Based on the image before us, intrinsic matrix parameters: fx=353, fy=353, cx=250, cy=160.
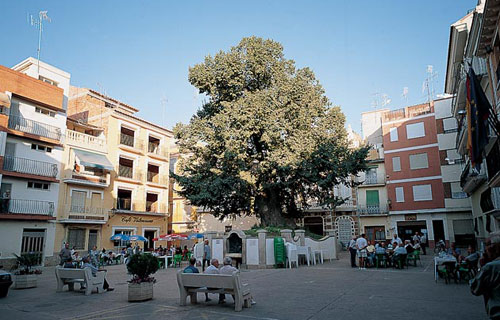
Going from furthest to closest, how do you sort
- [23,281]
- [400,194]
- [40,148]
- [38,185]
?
[400,194], [40,148], [38,185], [23,281]

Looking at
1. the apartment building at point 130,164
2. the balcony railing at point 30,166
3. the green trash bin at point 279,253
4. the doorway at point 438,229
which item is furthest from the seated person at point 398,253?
the balcony railing at point 30,166

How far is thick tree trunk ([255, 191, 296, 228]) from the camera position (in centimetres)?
2372

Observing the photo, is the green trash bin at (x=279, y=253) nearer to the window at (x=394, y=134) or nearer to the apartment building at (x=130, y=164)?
the apartment building at (x=130, y=164)

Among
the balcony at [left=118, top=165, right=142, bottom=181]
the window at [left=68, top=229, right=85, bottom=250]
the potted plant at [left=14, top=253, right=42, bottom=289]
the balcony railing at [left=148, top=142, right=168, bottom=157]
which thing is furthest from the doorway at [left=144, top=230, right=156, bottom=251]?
the potted plant at [left=14, top=253, right=42, bottom=289]

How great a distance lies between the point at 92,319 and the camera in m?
7.41

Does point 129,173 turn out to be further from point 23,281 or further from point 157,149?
point 23,281

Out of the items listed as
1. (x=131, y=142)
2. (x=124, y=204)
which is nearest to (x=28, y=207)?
(x=124, y=204)

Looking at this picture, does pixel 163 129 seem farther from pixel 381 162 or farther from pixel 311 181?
pixel 381 162

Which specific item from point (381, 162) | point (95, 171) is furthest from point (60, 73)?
point (381, 162)

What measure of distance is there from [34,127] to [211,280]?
76.3 ft

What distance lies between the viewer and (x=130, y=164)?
35.2 meters

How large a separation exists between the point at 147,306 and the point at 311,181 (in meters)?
15.0

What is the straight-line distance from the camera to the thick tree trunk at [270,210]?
23.7 meters

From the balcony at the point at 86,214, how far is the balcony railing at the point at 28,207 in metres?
1.49
